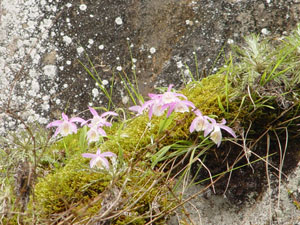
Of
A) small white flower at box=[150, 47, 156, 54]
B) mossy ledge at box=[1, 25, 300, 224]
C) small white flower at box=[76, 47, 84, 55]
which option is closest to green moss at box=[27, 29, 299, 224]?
mossy ledge at box=[1, 25, 300, 224]

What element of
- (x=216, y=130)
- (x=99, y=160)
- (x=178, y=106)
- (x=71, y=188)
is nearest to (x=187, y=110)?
(x=178, y=106)

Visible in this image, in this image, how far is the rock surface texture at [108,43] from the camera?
288cm

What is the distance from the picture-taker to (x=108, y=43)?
9.74 ft

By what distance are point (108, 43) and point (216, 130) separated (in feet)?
3.80

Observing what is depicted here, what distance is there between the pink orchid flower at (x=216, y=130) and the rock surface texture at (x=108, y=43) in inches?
28.7

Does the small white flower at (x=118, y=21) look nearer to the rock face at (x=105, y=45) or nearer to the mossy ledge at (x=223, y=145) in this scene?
the rock face at (x=105, y=45)

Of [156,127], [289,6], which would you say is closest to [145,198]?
[156,127]

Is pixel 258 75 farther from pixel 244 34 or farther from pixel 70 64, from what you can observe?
pixel 70 64

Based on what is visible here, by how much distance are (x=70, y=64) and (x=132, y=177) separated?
3.63 ft

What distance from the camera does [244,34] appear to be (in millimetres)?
2848

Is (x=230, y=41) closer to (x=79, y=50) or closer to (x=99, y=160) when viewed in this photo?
(x=79, y=50)

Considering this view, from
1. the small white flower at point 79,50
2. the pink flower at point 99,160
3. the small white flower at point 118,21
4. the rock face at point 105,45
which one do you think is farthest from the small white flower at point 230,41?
the pink flower at point 99,160

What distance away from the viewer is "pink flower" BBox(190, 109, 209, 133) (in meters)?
2.18

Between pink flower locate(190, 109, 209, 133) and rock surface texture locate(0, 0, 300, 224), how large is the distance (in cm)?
70
